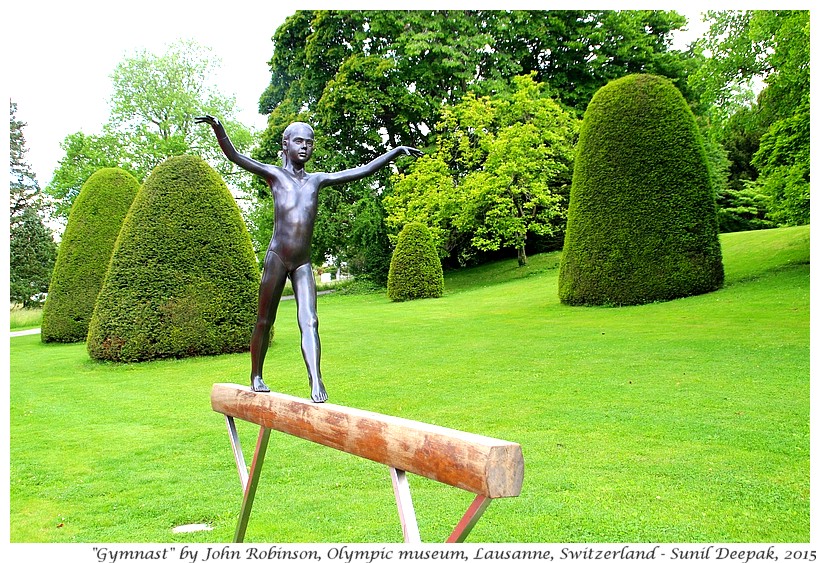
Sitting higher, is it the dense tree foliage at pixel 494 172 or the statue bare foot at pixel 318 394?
the dense tree foliage at pixel 494 172

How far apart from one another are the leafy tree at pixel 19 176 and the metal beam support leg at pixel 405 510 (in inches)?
1427

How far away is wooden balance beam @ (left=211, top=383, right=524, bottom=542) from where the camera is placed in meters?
2.47

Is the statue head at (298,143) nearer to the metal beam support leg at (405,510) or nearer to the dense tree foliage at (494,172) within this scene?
the metal beam support leg at (405,510)

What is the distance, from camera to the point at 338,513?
509 cm

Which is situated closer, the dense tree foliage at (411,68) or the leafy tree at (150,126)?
the dense tree foliage at (411,68)

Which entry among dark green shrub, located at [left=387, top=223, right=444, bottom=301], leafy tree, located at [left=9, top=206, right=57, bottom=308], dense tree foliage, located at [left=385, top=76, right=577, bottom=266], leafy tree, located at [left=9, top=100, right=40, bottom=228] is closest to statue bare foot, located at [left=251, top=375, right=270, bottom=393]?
dark green shrub, located at [left=387, top=223, right=444, bottom=301]

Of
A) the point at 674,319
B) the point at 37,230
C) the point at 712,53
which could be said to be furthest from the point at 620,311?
the point at 37,230

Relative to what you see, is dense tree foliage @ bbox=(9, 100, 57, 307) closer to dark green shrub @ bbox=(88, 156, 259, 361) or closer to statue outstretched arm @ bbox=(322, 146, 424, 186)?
dark green shrub @ bbox=(88, 156, 259, 361)

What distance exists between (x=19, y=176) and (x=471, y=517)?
38.5 meters

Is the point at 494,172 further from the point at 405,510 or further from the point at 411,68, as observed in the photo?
the point at 405,510

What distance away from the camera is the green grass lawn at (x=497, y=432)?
4895 millimetres

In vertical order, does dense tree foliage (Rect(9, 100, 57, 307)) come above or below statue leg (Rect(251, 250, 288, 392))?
above

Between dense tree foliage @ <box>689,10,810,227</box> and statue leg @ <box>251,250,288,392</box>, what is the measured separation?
44.6 feet

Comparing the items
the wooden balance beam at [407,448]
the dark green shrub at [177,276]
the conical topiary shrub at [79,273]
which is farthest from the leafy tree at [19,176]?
the wooden balance beam at [407,448]
